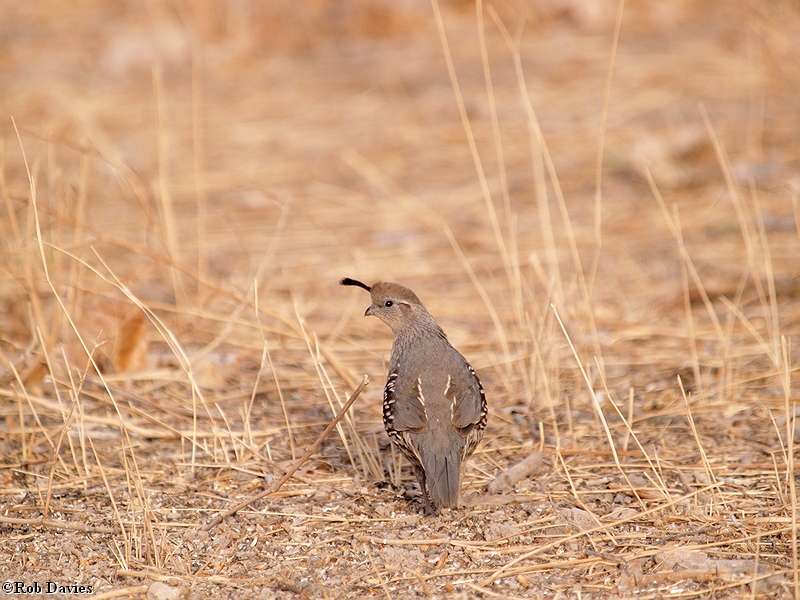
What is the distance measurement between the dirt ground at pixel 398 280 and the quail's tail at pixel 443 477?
0.53 feet

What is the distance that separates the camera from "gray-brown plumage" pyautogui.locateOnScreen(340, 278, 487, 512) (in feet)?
11.7

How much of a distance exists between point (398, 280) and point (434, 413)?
274 cm

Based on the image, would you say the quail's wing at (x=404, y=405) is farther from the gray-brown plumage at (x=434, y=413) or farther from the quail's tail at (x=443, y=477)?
the quail's tail at (x=443, y=477)

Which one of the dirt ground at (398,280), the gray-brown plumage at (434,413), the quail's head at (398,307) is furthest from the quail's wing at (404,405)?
the quail's head at (398,307)

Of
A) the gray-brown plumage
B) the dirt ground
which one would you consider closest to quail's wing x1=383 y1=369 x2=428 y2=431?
the gray-brown plumage

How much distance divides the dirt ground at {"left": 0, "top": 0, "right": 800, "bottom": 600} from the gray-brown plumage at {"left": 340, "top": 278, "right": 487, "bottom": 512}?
7.8 inches

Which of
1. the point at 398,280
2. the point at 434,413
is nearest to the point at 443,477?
the point at 434,413

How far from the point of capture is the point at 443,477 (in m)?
3.52

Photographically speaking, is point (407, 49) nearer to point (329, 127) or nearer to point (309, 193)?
point (329, 127)

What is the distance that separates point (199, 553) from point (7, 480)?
3.70ft

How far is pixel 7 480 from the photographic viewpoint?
392 cm

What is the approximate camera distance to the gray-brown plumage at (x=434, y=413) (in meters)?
3.56

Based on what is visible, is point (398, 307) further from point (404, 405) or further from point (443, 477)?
→ point (443, 477)

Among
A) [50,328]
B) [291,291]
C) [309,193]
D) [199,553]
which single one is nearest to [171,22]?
[309,193]
